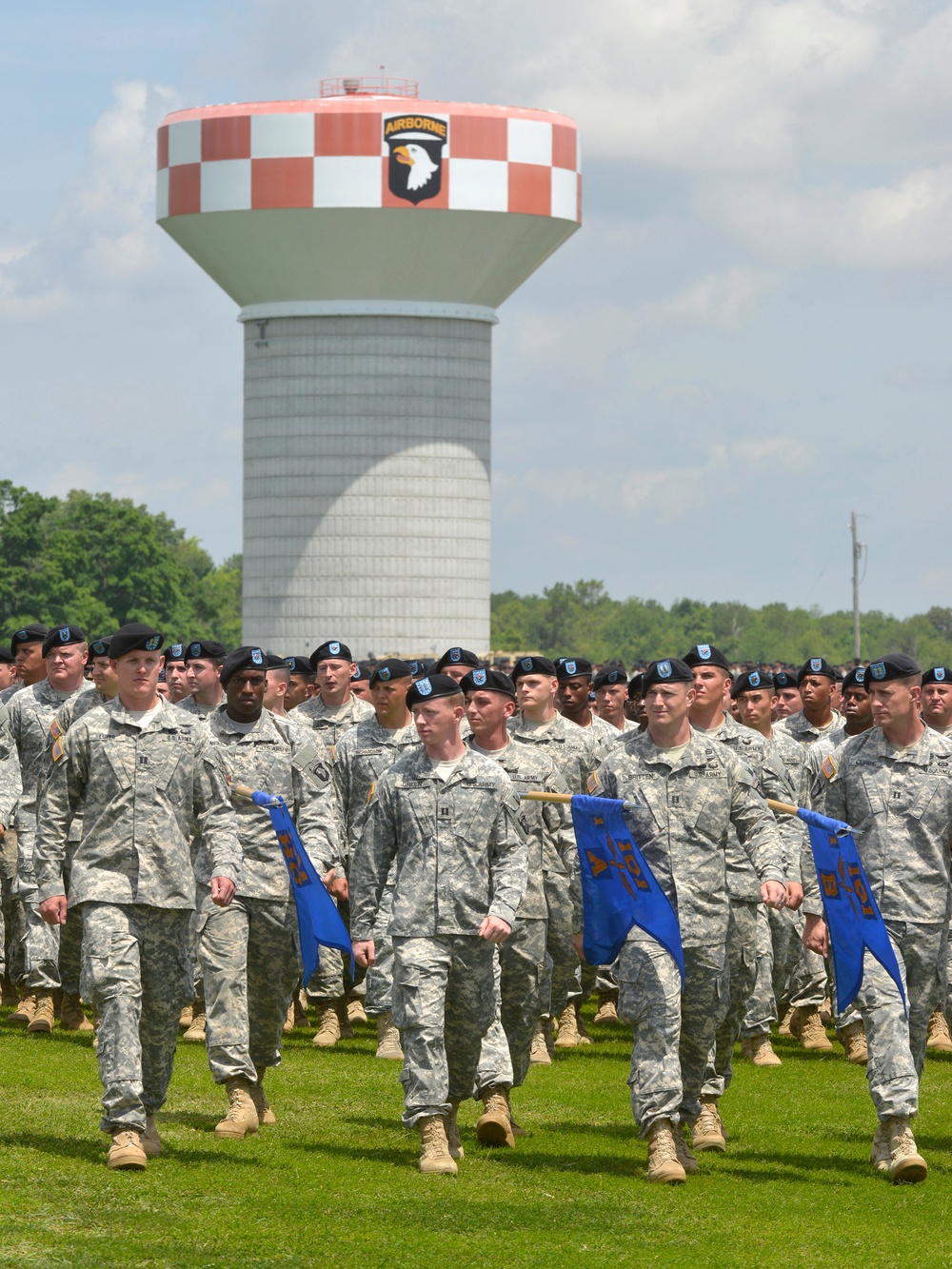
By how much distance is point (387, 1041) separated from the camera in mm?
12406

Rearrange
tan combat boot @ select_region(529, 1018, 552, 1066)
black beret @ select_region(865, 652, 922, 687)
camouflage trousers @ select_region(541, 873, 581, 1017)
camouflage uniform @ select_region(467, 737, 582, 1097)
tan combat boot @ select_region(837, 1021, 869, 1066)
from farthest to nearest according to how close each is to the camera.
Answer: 1. tan combat boot @ select_region(837, 1021, 869, 1066)
2. tan combat boot @ select_region(529, 1018, 552, 1066)
3. camouflage trousers @ select_region(541, 873, 581, 1017)
4. camouflage uniform @ select_region(467, 737, 582, 1097)
5. black beret @ select_region(865, 652, 922, 687)

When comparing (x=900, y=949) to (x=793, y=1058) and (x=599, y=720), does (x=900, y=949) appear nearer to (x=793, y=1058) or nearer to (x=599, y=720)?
(x=793, y=1058)

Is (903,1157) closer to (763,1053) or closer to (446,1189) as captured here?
(446,1189)

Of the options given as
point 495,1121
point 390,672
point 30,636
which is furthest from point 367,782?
point 495,1121

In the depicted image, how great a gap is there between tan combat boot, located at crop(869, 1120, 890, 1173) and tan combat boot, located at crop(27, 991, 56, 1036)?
5606 millimetres

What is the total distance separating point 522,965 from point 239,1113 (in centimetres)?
151

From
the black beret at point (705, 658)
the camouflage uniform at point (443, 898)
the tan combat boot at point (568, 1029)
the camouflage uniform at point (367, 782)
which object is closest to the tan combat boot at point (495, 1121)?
the camouflage uniform at point (443, 898)

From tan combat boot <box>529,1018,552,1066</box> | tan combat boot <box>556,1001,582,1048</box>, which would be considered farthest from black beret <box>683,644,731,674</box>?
tan combat boot <box>556,1001,582,1048</box>

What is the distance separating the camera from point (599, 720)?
1365 centimetres

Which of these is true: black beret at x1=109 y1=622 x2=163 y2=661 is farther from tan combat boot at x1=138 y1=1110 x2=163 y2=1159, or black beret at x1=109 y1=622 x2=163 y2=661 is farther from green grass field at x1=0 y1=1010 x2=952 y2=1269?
green grass field at x1=0 y1=1010 x2=952 y2=1269

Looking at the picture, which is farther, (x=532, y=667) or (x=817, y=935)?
(x=532, y=667)

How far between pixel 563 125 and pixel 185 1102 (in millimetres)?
43180

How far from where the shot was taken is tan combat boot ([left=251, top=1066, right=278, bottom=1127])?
980 cm

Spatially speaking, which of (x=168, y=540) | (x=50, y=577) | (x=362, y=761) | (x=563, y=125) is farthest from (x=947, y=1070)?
(x=168, y=540)
